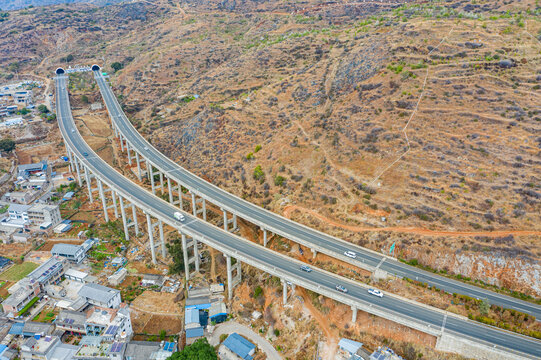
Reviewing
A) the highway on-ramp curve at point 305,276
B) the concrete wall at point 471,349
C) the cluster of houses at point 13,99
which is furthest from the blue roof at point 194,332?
the cluster of houses at point 13,99

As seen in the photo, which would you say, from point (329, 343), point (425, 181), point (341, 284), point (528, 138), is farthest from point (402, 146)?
point (329, 343)

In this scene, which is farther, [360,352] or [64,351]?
[64,351]

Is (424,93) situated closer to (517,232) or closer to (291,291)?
(517,232)

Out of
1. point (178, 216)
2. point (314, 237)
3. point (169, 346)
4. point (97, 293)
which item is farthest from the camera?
point (178, 216)

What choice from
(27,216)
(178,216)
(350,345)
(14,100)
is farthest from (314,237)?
(14,100)

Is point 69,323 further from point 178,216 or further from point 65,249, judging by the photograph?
point 178,216

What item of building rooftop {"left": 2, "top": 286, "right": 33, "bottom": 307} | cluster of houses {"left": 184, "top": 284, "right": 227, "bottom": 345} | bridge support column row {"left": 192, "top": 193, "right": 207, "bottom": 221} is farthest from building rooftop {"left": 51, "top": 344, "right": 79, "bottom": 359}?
bridge support column row {"left": 192, "top": 193, "right": 207, "bottom": 221}

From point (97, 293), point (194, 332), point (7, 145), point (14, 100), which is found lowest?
point (194, 332)

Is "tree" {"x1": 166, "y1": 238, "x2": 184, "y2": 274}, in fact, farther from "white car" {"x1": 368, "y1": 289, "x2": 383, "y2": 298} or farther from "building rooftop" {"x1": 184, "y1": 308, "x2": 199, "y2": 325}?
"white car" {"x1": 368, "y1": 289, "x2": 383, "y2": 298}
